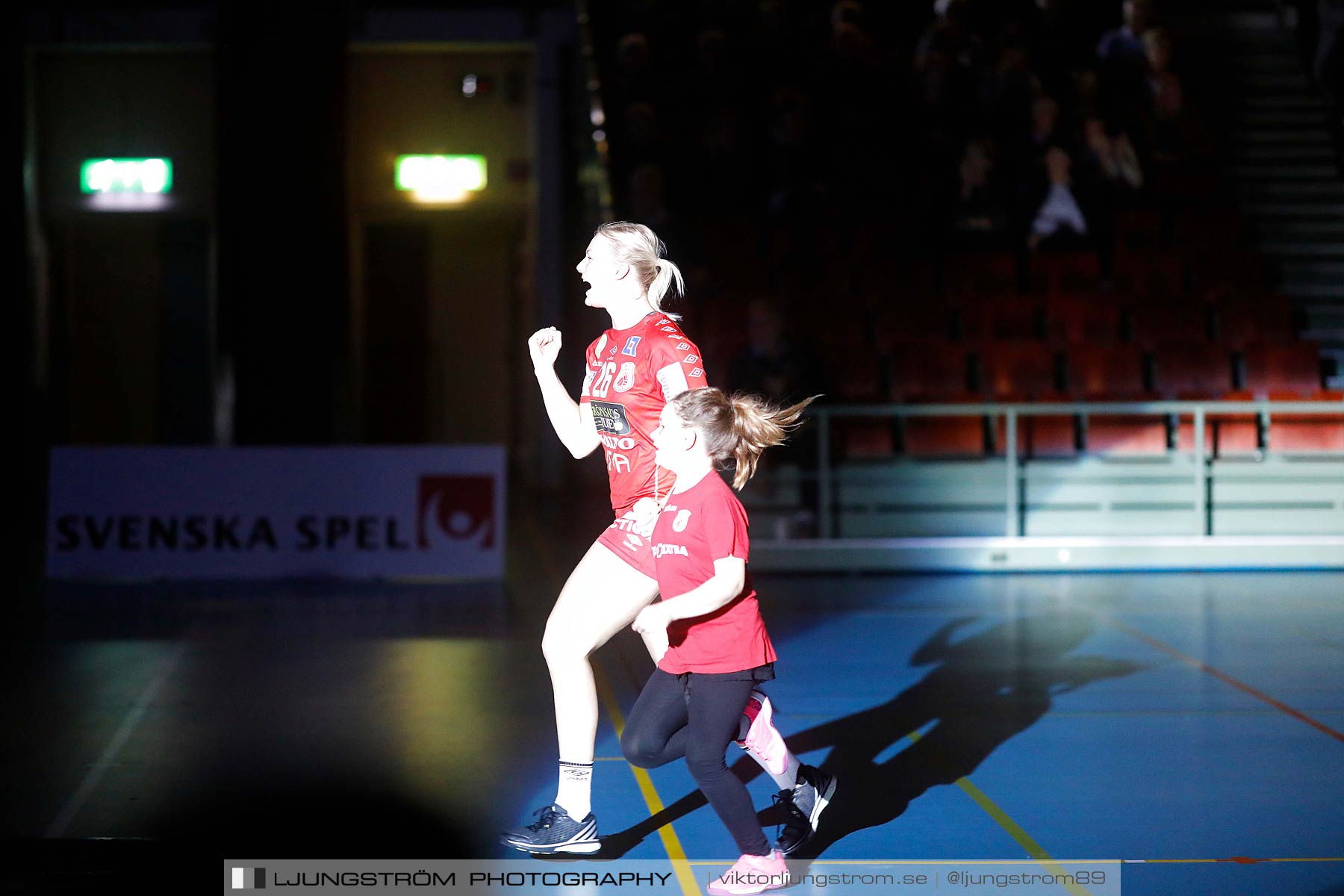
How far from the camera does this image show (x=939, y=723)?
602cm

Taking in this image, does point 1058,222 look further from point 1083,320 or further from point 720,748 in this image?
point 720,748

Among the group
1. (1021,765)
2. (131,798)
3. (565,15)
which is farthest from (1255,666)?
(565,15)

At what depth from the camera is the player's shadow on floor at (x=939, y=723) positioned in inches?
187

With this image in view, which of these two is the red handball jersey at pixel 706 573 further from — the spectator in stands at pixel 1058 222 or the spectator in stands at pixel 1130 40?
the spectator in stands at pixel 1130 40

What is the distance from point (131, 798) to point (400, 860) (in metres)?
1.23

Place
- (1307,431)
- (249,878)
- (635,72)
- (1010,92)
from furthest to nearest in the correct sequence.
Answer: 1. (635,72)
2. (1010,92)
3. (1307,431)
4. (249,878)

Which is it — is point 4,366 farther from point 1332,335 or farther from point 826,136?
point 1332,335

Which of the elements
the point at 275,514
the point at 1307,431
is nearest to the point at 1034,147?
the point at 1307,431

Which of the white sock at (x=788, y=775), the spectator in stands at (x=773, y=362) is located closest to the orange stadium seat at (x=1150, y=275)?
the spectator in stands at (x=773, y=362)

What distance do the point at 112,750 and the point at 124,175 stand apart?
1403cm

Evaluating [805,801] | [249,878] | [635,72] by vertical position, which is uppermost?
[635,72]

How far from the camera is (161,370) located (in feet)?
62.3

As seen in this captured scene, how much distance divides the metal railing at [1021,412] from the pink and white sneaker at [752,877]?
22.8ft

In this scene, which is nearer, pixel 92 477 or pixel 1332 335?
pixel 92 477
